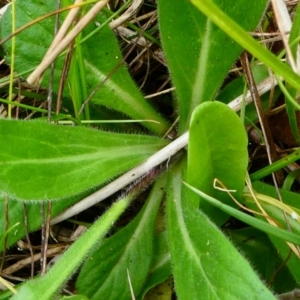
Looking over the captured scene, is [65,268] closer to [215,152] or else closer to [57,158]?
[57,158]

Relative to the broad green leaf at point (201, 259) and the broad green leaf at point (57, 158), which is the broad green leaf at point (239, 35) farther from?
the broad green leaf at point (57, 158)

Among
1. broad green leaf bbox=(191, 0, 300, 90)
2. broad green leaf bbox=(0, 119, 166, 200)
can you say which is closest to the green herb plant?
broad green leaf bbox=(0, 119, 166, 200)

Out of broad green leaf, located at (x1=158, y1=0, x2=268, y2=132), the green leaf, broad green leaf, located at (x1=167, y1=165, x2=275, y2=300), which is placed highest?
broad green leaf, located at (x1=158, y1=0, x2=268, y2=132)

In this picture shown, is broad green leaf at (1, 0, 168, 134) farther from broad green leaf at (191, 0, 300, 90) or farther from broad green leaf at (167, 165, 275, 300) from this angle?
broad green leaf at (191, 0, 300, 90)

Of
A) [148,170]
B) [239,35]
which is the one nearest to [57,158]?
[148,170]

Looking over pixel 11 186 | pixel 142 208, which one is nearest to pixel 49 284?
pixel 11 186

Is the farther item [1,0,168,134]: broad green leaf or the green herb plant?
[1,0,168,134]: broad green leaf

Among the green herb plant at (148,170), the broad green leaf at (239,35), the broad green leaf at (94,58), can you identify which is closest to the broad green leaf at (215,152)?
the green herb plant at (148,170)
